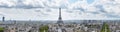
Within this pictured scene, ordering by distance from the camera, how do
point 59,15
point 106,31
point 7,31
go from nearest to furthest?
point 106,31, point 7,31, point 59,15

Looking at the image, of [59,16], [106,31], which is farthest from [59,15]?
[106,31]

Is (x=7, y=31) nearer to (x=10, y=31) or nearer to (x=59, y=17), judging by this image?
(x=10, y=31)

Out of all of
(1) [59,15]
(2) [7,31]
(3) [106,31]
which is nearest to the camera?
(3) [106,31]

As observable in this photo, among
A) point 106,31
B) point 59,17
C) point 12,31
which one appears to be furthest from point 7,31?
point 59,17

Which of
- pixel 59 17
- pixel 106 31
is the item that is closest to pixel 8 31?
pixel 106 31

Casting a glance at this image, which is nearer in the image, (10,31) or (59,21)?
(10,31)

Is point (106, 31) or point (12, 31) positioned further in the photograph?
point (12, 31)

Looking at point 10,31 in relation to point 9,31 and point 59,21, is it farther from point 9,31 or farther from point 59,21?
point 59,21
